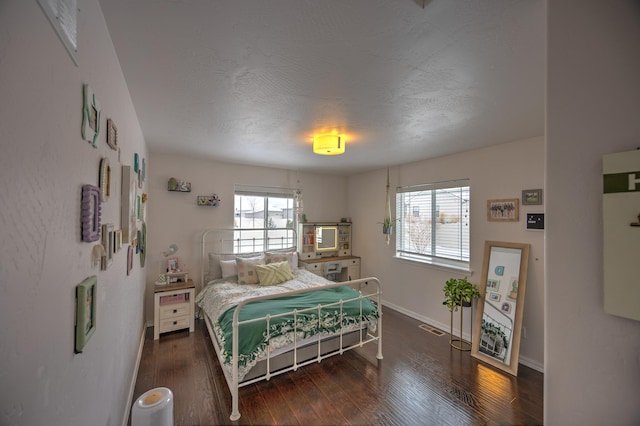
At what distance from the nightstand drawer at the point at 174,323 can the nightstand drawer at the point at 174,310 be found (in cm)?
4

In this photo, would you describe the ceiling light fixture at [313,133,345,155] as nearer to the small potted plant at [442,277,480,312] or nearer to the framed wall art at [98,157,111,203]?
the framed wall art at [98,157,111,203]

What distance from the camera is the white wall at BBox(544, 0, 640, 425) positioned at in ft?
2.54

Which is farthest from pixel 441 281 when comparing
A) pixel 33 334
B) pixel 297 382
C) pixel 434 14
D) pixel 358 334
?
pixel 33 334

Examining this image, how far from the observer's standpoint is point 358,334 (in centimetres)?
286

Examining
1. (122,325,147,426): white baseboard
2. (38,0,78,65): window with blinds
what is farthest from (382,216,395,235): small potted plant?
(38,0,78,65): window with blinds

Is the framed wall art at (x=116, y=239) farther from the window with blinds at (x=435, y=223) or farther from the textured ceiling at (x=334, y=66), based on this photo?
the window with blinds at (x=435, y=223)

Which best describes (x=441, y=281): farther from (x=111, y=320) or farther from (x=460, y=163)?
(x=111, y=320)

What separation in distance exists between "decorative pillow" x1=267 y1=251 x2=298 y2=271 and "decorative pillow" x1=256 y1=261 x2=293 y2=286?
0.28 metres

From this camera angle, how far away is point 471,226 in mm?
3215

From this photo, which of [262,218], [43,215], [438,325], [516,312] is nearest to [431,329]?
[438,325]

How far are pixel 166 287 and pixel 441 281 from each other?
3.57 meters

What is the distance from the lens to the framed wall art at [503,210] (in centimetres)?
280

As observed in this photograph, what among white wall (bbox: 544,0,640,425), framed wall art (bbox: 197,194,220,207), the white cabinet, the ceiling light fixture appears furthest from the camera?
the white cabinet

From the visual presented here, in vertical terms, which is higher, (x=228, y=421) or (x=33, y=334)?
Result: (x=33, y=334)
